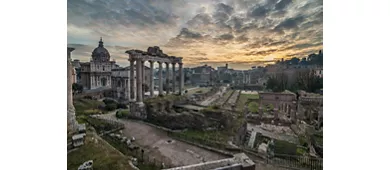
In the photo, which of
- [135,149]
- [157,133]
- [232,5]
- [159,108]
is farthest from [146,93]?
[232,5]

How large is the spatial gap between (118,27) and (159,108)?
2.96m

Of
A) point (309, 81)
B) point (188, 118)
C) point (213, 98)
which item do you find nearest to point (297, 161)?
point (309, 81)

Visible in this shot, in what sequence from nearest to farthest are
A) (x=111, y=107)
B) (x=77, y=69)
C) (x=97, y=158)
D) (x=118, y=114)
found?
1. (x=97, y=158)
2. (x=77, y=69)
3. (x=111, y=107)
4. (x=118, y=114)

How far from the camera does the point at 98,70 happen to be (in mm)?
4297

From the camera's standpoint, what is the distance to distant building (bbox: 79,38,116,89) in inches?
154

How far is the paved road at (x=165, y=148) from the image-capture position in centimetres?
392

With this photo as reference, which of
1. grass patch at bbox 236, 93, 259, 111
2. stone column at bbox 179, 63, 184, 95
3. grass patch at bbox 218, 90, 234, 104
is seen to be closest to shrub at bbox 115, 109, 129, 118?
stone column at bbox 179, 63, 184, 95

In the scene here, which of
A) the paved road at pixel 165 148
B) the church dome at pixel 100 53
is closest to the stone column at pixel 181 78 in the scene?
the paved road at pixel 165 148

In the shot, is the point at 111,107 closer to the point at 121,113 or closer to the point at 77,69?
the point at 121,113

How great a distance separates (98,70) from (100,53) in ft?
1.81

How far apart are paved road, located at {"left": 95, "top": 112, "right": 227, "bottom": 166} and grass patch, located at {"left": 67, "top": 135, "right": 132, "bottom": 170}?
0.74 m

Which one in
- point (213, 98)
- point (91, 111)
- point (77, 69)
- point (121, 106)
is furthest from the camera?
point (121, 106)

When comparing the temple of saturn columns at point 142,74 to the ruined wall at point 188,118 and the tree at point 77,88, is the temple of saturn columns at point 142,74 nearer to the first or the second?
the ruined wall at point 188,118

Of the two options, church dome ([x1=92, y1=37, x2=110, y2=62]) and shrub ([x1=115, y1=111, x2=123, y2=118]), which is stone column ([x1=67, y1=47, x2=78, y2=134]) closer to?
church dome ([x1=92, y1=37, x2=110, y2=62])
